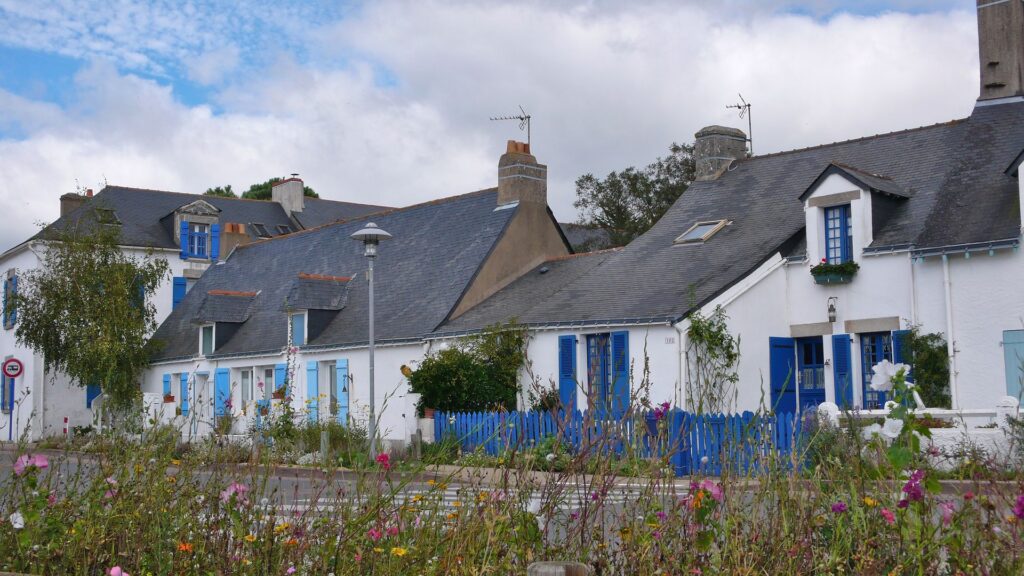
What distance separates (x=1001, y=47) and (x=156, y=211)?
3303 cm

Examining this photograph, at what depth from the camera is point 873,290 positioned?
19.8 meters

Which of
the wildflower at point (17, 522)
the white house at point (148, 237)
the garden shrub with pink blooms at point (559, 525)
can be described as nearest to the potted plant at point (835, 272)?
the garden shrub with pink blooms at point (559, 525)

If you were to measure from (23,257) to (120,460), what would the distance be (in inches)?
1447

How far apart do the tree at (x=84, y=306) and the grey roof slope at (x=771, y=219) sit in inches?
501

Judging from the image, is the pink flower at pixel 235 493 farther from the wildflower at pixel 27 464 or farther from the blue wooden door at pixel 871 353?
the blue wooden door at pixel 871 353

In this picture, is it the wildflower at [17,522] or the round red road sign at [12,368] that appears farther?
the round red road sign at [12,368]

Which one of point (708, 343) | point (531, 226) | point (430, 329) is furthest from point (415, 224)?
point (708, 343)

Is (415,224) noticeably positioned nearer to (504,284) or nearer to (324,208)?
(504,284)

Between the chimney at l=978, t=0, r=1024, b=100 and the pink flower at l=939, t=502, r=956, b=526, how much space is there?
19.2m

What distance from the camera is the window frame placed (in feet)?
76.5

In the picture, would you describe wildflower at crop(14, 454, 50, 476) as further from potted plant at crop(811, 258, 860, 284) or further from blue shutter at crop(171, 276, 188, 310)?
blue shutter at crop(171, 276, 188, 310)

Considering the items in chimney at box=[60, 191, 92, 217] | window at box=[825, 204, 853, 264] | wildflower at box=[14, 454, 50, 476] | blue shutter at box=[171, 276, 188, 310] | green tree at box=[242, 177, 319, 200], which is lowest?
wildflower at box=[14, 454, 50, 476]

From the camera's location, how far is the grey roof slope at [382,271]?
26.6m

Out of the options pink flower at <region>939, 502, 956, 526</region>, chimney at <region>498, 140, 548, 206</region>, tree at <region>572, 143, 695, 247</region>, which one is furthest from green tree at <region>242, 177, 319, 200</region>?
pink flower at <region>939, 502, 956, 526</region>
